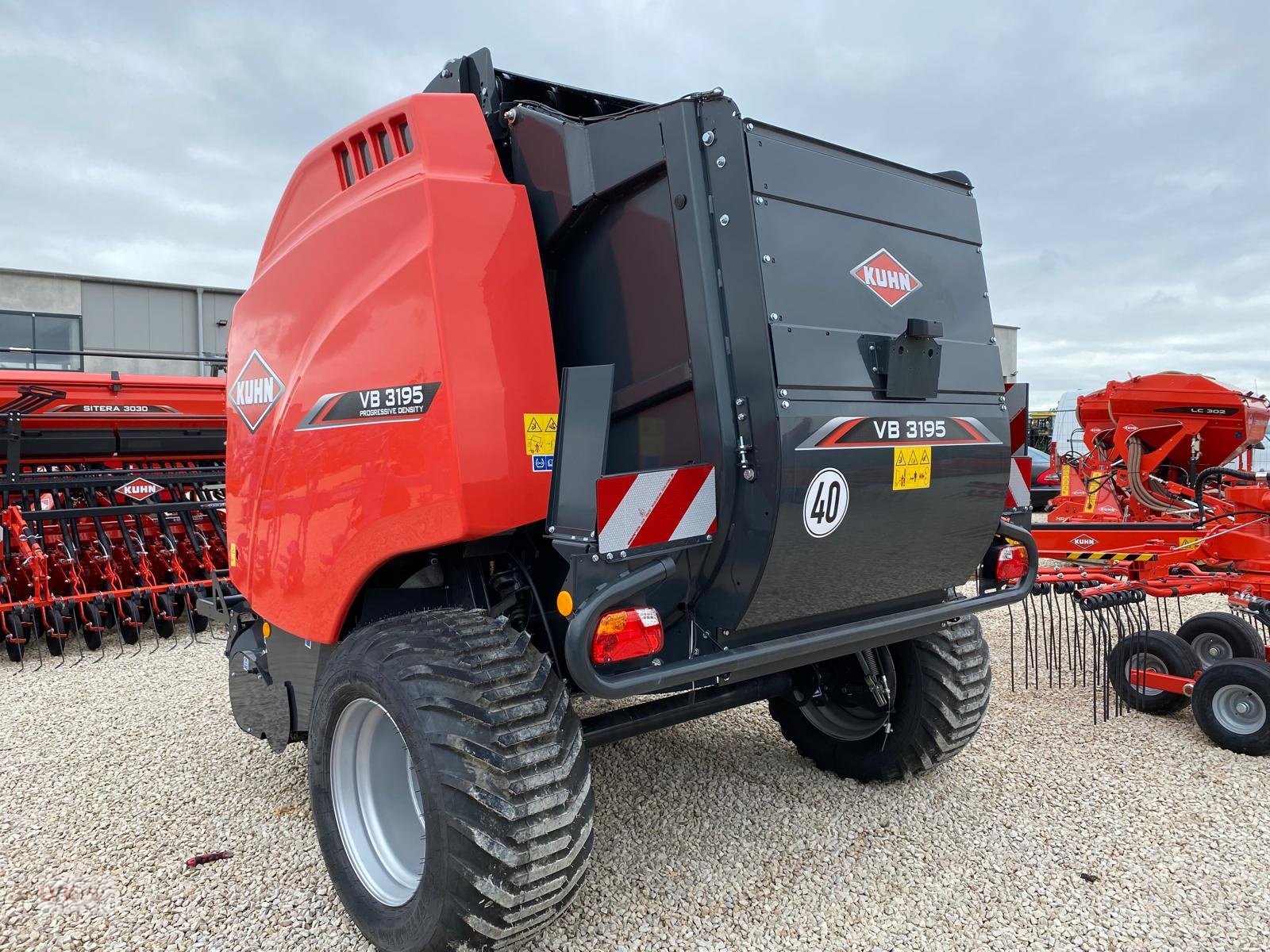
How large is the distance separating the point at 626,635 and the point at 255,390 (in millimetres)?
1682

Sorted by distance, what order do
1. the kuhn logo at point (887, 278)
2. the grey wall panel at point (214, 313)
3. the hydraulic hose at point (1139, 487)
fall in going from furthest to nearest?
1. the grey wall panel at point (214, 313)
2. the hydraulic hose at point (1139, 487)
3. the kuhn logo at point (887, 278)

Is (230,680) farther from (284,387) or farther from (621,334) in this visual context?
(621,334)

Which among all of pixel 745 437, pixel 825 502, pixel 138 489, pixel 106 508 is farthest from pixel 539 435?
pixel 138 489

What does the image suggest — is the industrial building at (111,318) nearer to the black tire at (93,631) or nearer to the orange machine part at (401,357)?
the black tire at (93,631)

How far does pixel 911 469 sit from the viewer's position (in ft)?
7.29

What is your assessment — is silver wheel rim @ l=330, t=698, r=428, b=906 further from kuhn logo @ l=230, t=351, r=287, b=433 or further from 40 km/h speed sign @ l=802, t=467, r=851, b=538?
40 km/h speed sign @ l=802, t=467, r=851, b=538

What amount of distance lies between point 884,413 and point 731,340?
1.61ft

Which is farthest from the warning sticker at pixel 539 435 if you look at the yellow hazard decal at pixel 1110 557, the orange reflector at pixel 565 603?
the yellow hazard decal at pixel 1110 557

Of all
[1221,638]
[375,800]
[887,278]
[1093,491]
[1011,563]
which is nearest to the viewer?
[887,278]

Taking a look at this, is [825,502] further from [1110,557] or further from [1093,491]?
[1093,491]

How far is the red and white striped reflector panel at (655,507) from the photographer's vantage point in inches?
75.5

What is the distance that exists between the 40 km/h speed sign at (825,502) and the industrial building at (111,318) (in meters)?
15.4

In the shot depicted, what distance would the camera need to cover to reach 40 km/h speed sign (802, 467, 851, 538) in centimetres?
202

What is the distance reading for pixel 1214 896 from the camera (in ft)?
8.13
